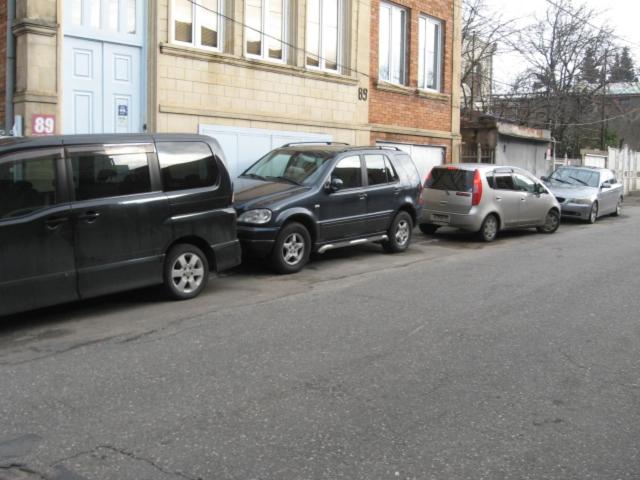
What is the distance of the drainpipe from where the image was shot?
11.6 m

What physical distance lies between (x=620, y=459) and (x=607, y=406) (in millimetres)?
877

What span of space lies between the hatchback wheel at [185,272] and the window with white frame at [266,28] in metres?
7.53

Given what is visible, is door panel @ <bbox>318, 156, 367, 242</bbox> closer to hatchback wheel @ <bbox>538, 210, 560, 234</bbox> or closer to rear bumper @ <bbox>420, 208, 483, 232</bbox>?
rear bumper @ <bbox>420, 208, 483, 232</bbox>

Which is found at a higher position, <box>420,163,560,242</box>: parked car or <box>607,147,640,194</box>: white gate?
<box>607,147,640,194</box>: white gate

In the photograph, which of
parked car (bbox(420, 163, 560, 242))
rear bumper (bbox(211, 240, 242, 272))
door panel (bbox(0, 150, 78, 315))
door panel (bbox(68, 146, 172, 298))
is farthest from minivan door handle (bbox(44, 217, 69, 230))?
parked car (bbox(420, 163, 560, 242))

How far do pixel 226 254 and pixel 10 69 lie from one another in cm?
577

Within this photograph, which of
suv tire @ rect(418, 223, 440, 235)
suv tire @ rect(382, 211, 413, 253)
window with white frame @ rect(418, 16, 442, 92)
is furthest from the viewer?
window with white frame @ rect(418, 16, 442, 92)

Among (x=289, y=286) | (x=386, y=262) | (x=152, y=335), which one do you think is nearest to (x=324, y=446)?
(x=152, y=335)

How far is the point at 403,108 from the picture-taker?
1883 cm

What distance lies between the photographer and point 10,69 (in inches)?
457

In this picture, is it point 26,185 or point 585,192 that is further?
point 585,192

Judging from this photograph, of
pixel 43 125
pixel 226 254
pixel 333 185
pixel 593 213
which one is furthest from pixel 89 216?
pixel 593 213

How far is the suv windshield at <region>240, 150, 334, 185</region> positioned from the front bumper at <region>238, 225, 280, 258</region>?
124 centimetres

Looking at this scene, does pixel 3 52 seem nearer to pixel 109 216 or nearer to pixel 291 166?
pixel 291 166
